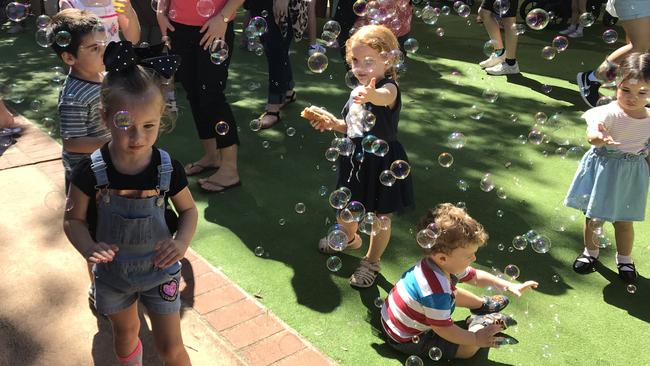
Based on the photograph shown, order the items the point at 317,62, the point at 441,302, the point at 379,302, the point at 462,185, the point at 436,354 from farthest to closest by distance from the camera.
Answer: the point at 462,185
the point at 317,62
the point at 379,302
the point at 436,354
the point at 441,302

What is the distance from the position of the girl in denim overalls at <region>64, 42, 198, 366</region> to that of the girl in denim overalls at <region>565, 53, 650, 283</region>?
98.6 inches

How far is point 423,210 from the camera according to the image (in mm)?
4633

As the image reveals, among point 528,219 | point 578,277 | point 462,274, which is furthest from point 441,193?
point 462,274

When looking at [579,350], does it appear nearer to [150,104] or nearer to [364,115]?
[364,115]

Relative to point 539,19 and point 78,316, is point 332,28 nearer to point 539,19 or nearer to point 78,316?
point 539,19

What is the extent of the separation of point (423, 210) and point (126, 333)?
2553 mm

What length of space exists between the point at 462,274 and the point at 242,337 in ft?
3.93

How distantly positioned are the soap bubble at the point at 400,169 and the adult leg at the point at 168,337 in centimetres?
152

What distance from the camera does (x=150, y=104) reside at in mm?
2396

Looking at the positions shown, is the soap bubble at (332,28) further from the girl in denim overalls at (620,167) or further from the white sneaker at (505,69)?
the white sneaker at (505,69)

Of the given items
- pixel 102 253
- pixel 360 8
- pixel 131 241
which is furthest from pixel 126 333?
pixel 360 8

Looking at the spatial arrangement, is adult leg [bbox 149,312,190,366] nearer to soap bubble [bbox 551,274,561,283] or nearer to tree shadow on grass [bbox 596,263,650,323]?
soap bubble [bbox 551,274,561,283]

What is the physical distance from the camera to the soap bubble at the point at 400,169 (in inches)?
139

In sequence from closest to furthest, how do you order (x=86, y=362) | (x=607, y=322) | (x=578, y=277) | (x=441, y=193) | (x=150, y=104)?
(x=150, y=104) → (x=86, y=362) → (x=607, y=322) → (x=578, y=277) → (x=441, y=193)
